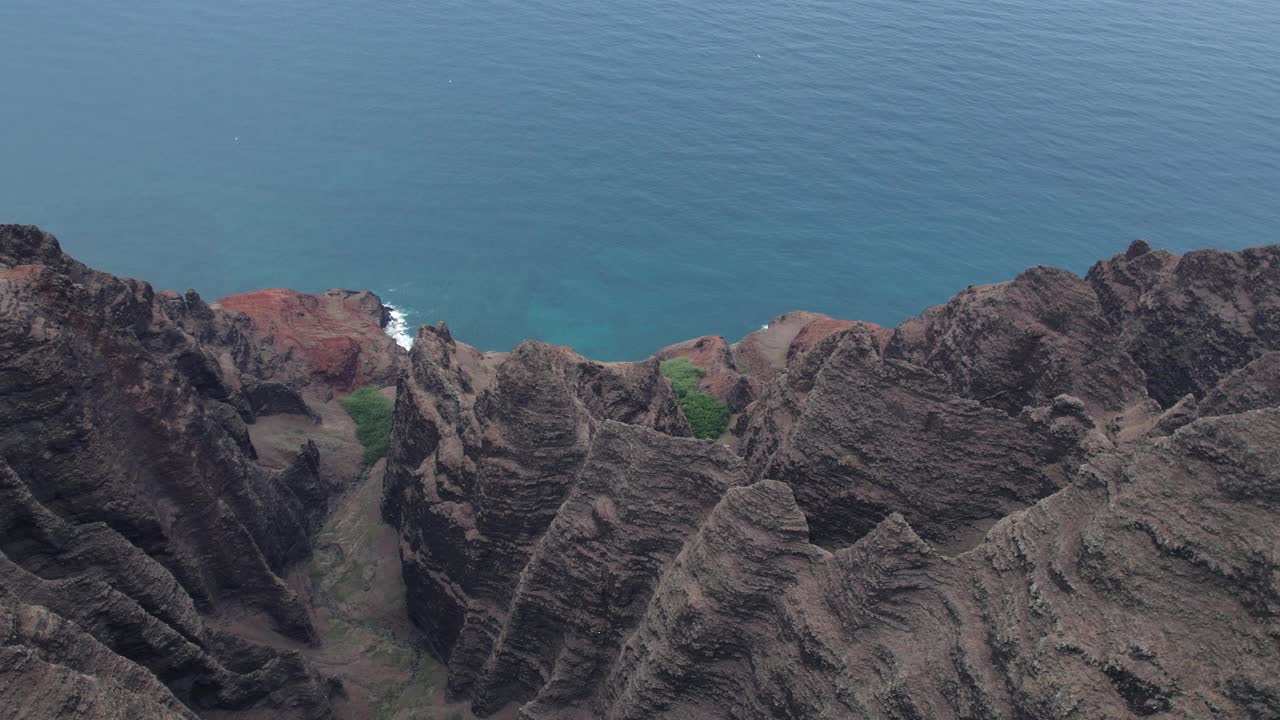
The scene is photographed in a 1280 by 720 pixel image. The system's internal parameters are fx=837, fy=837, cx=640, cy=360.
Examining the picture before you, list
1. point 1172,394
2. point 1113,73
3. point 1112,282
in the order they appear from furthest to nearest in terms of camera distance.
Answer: point 1113,73 < point 1112,282 < point 1172,394

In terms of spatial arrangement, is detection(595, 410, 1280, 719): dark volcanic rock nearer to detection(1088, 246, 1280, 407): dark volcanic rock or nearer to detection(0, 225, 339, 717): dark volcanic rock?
detection(0, 225, 339, 717): dark volcanic rock

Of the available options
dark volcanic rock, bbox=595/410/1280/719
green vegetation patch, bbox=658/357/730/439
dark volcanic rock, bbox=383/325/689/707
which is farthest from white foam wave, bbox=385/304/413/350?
dark volcanic rock, bbox=595/410/1280/719

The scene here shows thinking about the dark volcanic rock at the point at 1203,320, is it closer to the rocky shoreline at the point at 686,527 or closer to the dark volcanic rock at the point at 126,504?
the rocky shoreline at the point at 686,527

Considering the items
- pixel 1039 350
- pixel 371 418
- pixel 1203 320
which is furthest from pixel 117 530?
pixel 1203 320

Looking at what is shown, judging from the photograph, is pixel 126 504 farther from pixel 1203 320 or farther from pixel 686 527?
pixel 1203 320

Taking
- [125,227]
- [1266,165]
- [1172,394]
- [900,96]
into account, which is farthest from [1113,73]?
[125,227]

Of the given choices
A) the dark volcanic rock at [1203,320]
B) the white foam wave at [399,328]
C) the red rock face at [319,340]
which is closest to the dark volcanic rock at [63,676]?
the red rock face at [319,340]

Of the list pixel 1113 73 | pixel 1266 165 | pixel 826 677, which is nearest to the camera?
pixel 826 677

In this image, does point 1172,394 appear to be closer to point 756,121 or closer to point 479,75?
point 756,121
